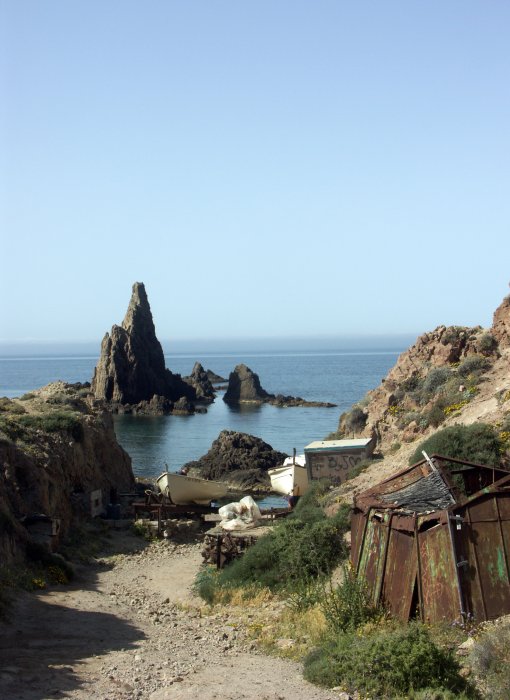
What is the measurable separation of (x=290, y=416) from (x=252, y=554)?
79.4 metres

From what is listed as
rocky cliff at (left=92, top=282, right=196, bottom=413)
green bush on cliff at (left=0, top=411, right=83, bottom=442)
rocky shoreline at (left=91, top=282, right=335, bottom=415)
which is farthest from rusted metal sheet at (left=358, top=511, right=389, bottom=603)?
rocky cliff at (left=92, top=282, right=196, bottom=413)

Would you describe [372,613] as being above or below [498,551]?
below

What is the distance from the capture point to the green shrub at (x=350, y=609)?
49.5 ft

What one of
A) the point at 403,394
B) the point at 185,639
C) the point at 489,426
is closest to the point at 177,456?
the point at 403,394

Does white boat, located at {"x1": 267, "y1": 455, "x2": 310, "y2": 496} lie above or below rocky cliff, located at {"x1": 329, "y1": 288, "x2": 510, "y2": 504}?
below

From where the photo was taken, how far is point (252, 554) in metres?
21.6

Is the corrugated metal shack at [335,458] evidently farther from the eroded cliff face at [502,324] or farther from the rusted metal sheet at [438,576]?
the rusted metal sheet at [438,576]

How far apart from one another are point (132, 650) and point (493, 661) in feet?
23.1

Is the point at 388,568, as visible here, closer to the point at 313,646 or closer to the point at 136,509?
the point at 313,646

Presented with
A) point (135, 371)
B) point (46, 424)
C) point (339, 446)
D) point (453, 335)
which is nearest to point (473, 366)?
Result: point (453, 335)

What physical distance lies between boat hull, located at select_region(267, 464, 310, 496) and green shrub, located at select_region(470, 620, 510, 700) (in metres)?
24.7

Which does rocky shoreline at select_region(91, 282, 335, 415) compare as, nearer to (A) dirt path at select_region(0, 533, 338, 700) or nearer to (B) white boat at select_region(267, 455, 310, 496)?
(B) white boat at select_region(267, 455, 310, 496)

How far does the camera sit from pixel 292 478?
38.9 meters

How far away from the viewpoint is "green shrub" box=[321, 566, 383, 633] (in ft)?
49.5
